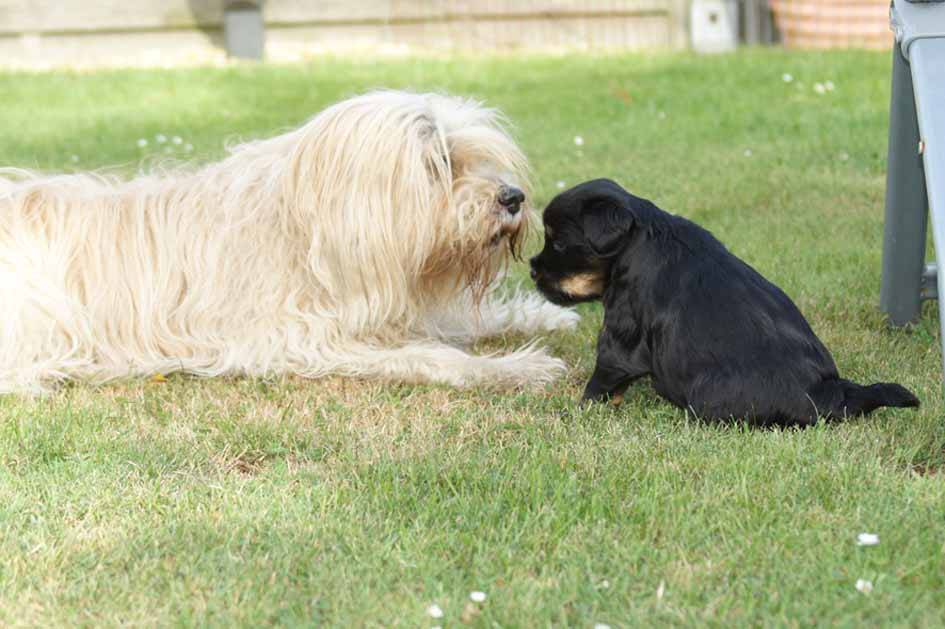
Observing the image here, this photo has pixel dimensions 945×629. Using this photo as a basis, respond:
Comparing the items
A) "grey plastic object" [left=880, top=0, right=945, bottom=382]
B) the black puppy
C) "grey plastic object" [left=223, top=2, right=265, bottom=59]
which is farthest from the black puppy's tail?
"grey plastic object" [left=223, top=2, right=265, bottom=59]

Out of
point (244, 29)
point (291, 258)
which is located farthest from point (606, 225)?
point (244, 29)

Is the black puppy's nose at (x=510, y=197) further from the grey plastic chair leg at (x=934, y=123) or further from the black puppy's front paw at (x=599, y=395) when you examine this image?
the grey plastic chair leg at (x=934, y=123)

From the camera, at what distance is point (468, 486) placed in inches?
123

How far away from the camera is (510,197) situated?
4020mm

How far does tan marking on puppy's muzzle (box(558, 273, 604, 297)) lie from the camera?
377 cm

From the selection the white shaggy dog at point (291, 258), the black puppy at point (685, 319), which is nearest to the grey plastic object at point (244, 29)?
the white shaggy dog at point (291, 258)

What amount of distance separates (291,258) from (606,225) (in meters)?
1.27

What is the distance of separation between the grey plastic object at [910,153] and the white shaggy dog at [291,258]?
130 centimetres

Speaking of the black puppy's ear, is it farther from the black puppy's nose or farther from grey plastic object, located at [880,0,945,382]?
grey plastic object, located at [880,0,945,382]

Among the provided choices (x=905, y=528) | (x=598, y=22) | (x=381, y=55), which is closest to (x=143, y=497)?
(x=905, y=528)

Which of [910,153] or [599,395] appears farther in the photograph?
[910,153]

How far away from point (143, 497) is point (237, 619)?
721 mm

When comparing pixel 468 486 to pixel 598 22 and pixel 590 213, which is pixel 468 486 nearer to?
pixel 590 213

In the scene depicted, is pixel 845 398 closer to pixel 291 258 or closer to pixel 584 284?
pixel 584 284
